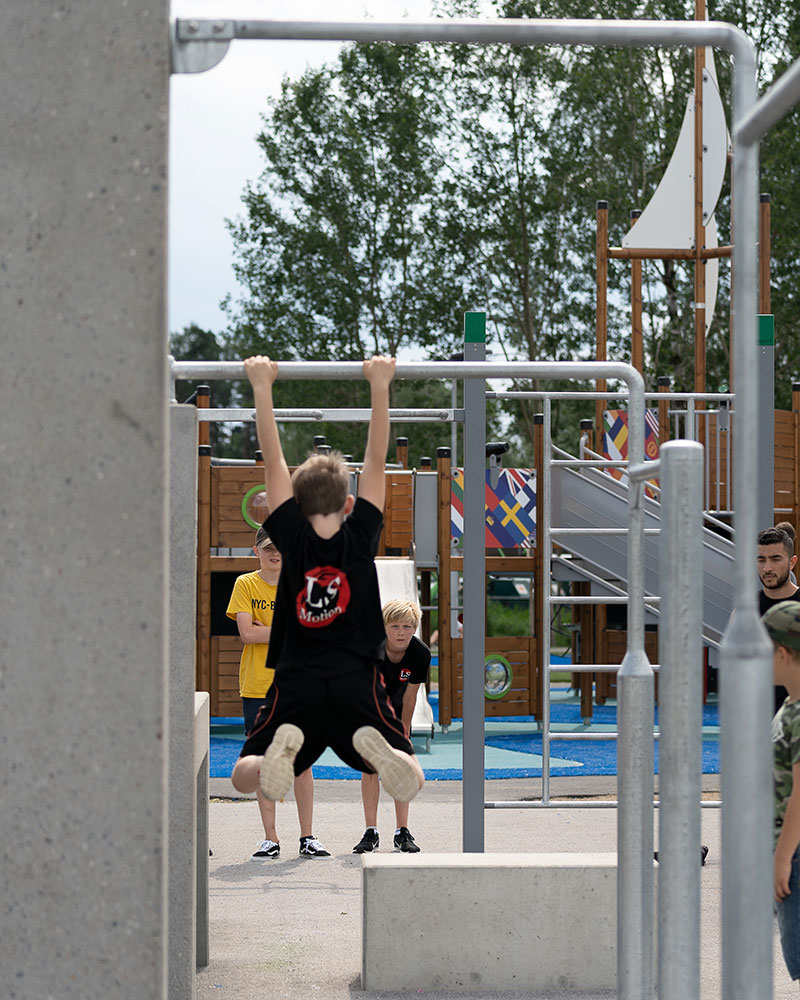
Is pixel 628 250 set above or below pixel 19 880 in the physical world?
above

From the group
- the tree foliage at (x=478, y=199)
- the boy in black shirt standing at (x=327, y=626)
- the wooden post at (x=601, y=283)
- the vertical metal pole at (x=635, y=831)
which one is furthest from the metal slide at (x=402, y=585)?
the tree foliage at (x=478, y=199)

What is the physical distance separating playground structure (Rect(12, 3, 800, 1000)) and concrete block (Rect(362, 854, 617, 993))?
2.19 meters

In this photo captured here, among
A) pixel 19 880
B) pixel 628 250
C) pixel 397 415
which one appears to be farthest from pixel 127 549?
pixel 628 250

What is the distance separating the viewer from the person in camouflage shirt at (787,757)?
3.31 meters

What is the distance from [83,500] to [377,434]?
1.08 m

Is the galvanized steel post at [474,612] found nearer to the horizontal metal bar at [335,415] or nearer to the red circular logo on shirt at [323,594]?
the horizontal metal bar at [335,415]

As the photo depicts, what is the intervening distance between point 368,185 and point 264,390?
2589 cm

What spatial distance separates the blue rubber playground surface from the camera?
33.8 feet

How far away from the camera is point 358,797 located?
9258mm

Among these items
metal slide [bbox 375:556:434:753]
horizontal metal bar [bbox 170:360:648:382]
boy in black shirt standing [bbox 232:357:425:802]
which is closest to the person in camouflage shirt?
horizontal metal bar [bbox 170:360:648:382]

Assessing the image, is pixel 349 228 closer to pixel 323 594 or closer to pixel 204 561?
pixel 204 561

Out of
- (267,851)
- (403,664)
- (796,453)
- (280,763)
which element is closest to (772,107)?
(280,763)

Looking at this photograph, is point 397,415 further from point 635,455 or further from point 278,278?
point 278,278

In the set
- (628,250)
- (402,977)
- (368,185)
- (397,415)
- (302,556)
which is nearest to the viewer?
(302,556)
